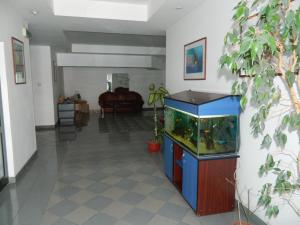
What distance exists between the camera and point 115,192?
296cm

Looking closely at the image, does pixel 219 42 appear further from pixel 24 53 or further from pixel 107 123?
pixel 107 123

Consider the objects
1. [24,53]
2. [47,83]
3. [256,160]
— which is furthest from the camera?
[47,83]

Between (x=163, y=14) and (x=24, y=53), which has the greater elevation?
(x=163, y=14)

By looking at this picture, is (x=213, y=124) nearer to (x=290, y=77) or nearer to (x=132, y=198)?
(x=290, y=77)

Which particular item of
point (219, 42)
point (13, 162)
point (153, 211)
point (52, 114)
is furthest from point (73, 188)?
point (52, 114)

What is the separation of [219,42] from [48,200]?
2828mm

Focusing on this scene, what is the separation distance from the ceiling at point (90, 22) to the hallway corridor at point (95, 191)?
2441 mm

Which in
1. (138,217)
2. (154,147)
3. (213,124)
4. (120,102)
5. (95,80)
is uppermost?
(95,80)

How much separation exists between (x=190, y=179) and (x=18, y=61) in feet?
10.5

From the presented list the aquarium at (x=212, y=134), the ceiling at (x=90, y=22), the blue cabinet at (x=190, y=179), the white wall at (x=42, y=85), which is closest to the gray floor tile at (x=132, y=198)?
the blue cabinet at (x=190, y=179)

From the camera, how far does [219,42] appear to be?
8.83 ft

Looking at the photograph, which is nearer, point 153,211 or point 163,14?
point 153,211

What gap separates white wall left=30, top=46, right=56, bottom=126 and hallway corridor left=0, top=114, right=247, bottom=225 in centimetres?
194

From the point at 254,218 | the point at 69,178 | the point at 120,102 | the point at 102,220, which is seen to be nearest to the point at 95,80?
the point at 120,102
